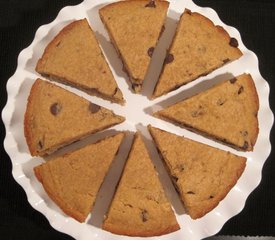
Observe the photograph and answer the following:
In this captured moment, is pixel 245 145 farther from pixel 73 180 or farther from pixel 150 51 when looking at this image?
pixel 73 180

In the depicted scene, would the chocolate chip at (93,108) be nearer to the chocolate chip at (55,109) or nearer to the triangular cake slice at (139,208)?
the chocolate chip at (55,109)

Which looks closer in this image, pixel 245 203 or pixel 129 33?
pixel 129 33

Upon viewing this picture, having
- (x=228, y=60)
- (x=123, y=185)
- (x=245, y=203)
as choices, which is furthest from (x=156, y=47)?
(x=245, y=203)

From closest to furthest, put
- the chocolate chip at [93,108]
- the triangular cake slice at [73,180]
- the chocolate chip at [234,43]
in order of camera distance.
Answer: the triangular cake slice at [73,180] → the chocolate chip at [93,108] → the chocolate chip at [234,43]

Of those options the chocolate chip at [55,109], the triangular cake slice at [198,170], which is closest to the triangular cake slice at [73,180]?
the chocolate chip at [55,109]

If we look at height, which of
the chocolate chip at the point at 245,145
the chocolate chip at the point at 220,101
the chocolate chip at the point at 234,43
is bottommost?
the chocolate chip at the point at 245,145

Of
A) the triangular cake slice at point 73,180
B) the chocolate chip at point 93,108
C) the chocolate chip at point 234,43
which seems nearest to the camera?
the triangular cake slice at point 73,180

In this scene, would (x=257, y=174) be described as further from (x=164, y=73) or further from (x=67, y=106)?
(x=67, y=106)
